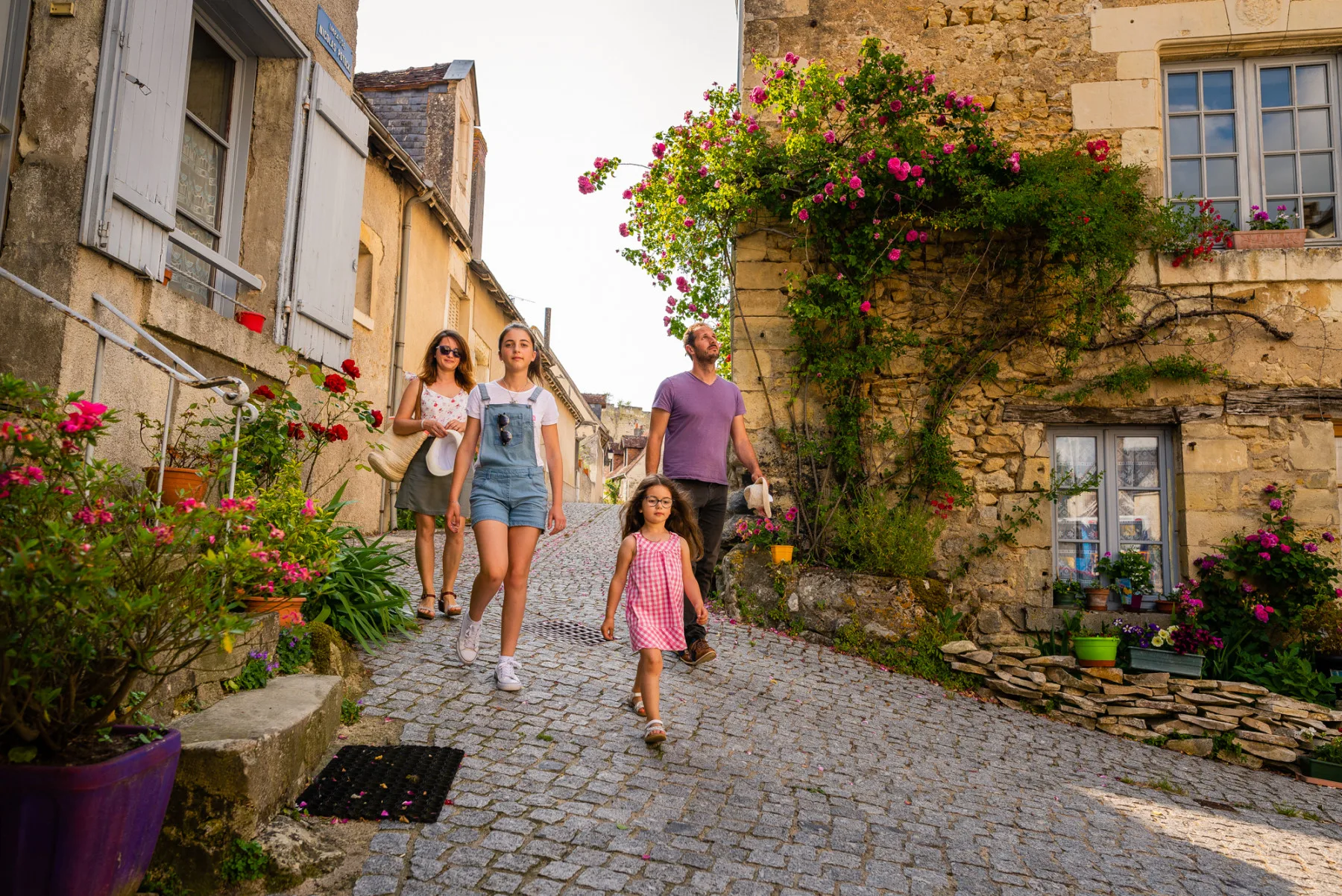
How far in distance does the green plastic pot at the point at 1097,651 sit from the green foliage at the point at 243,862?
19.0 feet

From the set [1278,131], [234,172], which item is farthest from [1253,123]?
[234,172]

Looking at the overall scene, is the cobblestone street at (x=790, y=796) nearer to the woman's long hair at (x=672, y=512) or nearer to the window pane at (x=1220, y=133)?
the woman's long hair at (x=672, y=512)

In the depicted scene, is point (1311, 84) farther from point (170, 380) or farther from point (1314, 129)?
point (170, 380)

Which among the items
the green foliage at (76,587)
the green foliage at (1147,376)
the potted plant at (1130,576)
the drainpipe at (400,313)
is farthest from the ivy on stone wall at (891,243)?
the green foliage at (76,587)

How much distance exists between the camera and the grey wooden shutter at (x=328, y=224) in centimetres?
560

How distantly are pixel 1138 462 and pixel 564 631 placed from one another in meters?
5.02

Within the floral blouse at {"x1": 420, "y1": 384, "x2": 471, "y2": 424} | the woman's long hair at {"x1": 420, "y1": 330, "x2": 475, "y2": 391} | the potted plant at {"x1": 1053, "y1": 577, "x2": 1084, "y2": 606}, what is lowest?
the potted plant at {"x1": 1053, "y1": 577, "x2": 1084, "y2": 606}

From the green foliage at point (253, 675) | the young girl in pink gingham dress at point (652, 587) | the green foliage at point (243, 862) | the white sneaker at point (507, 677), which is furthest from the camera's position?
the white sneaker at point (507, 677)

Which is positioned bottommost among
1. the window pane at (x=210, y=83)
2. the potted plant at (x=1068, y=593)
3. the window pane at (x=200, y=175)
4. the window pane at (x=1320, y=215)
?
the potted plant at (x=1068, y=593)

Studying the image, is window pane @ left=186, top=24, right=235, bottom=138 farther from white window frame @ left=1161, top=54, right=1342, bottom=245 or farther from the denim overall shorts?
white window frame @ left=1161, top=54, right=1342, bottom=245

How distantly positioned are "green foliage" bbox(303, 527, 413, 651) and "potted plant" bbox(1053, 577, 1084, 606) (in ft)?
17.0

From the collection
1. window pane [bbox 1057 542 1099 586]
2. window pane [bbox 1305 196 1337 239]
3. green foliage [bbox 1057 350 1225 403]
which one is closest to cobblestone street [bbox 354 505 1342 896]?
window pane [bbox 1057 542 1099 586]

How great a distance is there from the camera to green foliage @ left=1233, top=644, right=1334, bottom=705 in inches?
252

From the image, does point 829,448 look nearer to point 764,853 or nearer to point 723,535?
point 723,535
